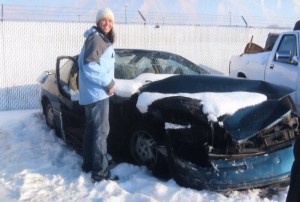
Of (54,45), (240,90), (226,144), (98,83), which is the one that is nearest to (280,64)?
(240,90)

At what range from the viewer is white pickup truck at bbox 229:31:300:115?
271 inches

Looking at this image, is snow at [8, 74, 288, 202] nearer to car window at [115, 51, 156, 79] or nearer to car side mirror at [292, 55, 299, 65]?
car window at [115, 51, 156, 79]

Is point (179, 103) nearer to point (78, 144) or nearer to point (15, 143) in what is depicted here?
point (78, 144)

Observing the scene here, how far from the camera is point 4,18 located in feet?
34.0

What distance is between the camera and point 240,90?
4.85m

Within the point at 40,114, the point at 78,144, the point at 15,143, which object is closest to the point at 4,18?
the point at 40,114

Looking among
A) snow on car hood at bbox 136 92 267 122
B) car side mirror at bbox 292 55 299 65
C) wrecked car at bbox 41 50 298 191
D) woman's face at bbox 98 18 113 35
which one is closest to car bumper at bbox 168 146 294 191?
wrecked car at bbox 41 50 298 191

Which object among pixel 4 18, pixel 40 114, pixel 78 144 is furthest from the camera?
pixel 4 18

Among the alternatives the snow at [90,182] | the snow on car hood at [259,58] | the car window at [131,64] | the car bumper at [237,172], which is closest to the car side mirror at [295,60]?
the snow on car hood at [259,58]

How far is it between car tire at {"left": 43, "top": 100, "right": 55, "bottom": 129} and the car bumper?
9.71 ft

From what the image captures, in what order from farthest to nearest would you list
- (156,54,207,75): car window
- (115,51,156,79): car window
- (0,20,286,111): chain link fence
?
(0,20,286,111): chain link fence
(156,54,207,75): car window
(115,51,156,79): car window

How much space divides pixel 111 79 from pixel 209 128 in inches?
45.4

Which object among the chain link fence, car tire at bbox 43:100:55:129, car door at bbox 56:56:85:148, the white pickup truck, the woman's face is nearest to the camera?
the woman's face

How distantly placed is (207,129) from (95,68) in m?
1.29
